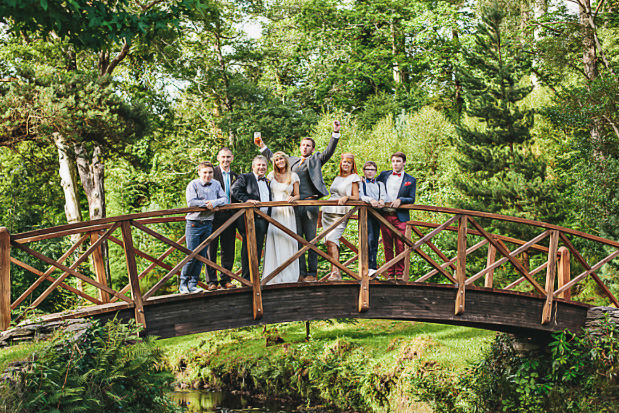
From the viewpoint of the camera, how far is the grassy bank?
449 inches

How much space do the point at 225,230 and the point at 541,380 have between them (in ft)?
18.3

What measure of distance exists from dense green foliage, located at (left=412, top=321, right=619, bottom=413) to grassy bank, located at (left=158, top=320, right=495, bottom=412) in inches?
18.1

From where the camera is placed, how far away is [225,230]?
24.4ft

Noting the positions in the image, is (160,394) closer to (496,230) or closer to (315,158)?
(315,158)

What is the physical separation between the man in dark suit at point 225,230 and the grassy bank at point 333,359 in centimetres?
486

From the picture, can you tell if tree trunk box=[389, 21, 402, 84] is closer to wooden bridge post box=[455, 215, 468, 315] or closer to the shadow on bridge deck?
the shadow on bridge deck

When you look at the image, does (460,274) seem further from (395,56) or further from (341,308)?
(395,56)

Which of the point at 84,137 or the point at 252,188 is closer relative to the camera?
the point at 252,188

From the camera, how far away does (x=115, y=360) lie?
6160 millimetres

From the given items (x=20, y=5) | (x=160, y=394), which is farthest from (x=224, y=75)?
(x=160, y=394)

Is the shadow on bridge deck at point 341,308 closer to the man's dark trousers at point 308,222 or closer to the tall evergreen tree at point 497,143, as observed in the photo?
the man's dark trousers at point 308,222

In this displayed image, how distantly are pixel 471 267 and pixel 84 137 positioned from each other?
10271 mm

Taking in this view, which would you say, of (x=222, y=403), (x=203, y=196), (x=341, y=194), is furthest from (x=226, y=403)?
(x=203, y=196)

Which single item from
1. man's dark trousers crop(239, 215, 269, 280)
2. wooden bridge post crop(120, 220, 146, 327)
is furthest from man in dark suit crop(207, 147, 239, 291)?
wooden bridge post crop(120, 220, 146, 327)
